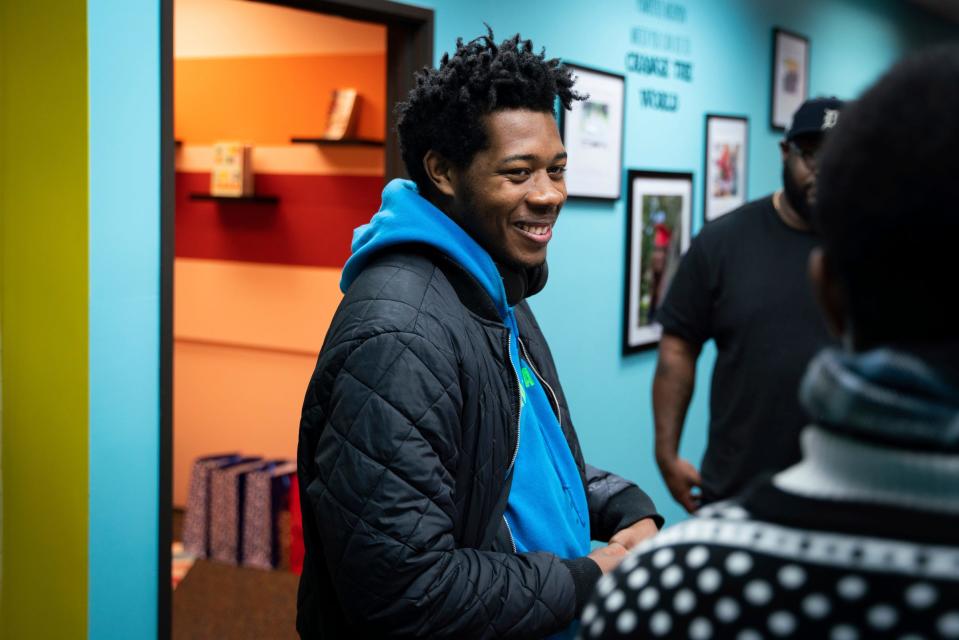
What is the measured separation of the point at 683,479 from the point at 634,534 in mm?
1127

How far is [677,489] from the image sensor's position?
9.11ft

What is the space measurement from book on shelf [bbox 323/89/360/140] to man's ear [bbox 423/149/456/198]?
3.22 metres

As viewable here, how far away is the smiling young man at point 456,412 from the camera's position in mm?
1359

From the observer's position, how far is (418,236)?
4.98 feet

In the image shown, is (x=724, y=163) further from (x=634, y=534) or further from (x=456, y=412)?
(x=456, y=412)

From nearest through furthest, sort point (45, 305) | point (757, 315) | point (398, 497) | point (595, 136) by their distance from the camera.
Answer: point (398, 497) < point (45, 305) < point (757, 315) < point (595, 136)

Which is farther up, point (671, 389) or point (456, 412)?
point (456, 412)

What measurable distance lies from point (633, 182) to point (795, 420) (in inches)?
73.7

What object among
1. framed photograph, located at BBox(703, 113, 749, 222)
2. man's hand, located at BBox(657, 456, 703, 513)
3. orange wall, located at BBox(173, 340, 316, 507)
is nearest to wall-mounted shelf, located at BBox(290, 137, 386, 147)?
orange wall, located at BBox(173, 340, 316, 507)

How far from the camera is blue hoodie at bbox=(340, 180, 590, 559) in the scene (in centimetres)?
154

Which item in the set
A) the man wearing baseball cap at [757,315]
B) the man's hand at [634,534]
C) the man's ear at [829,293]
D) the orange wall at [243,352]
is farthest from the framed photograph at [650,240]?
Answer: the man's ear at [829,293]

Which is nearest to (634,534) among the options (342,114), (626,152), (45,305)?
(45,305)

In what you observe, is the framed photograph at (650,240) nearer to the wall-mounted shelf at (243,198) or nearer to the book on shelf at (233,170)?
the wall-mounted shelf at (243,198)

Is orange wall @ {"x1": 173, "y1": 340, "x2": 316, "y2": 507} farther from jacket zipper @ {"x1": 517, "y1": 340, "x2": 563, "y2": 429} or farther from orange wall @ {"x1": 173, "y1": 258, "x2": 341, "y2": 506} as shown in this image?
jacket zipper @ {"x1": 517, "y1": 340, "x2": 563, "y2": 429}
